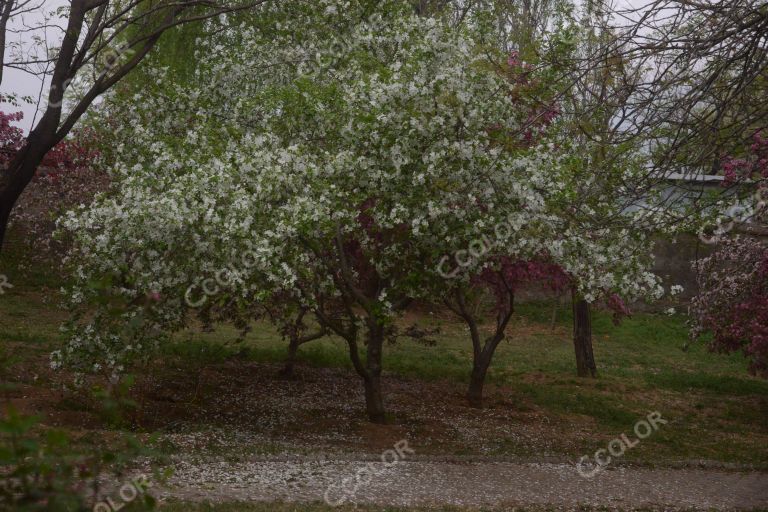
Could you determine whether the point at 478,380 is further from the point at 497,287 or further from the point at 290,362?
the point at 290,362

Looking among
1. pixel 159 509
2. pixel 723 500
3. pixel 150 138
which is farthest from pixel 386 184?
pixel 723 500

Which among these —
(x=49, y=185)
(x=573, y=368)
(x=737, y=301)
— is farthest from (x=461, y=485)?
(x=49, y=185)

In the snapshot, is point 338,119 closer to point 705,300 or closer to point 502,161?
point 502,161

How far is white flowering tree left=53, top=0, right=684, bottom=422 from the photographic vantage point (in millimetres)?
8758

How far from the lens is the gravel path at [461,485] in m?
7.56

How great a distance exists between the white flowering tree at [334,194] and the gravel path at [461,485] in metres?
1.83

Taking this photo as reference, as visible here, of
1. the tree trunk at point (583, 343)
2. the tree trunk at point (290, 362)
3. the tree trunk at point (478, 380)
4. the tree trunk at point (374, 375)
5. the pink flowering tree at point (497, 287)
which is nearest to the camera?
the tree trunk at point (374, 375)

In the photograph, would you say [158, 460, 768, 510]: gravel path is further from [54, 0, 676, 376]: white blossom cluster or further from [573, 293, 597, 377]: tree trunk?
[573, 293, 597, 377]: tree trunk

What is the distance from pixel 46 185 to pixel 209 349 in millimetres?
7616

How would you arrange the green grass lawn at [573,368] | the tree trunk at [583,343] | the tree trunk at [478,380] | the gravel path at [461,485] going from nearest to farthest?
the gravel path at [461,485], the green grass lawn at [573,368], the tree trunk at [478,380], the tree trunk at [583,343]

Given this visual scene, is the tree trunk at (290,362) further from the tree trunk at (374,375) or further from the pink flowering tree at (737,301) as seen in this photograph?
the pink flowering tree at (737,301)

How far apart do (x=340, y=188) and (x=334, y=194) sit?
29 cm

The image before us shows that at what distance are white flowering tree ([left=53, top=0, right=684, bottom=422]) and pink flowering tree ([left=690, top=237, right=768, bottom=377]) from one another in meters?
4.38

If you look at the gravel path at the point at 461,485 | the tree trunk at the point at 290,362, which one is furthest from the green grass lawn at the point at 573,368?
the gravel path at the point at 461,485
